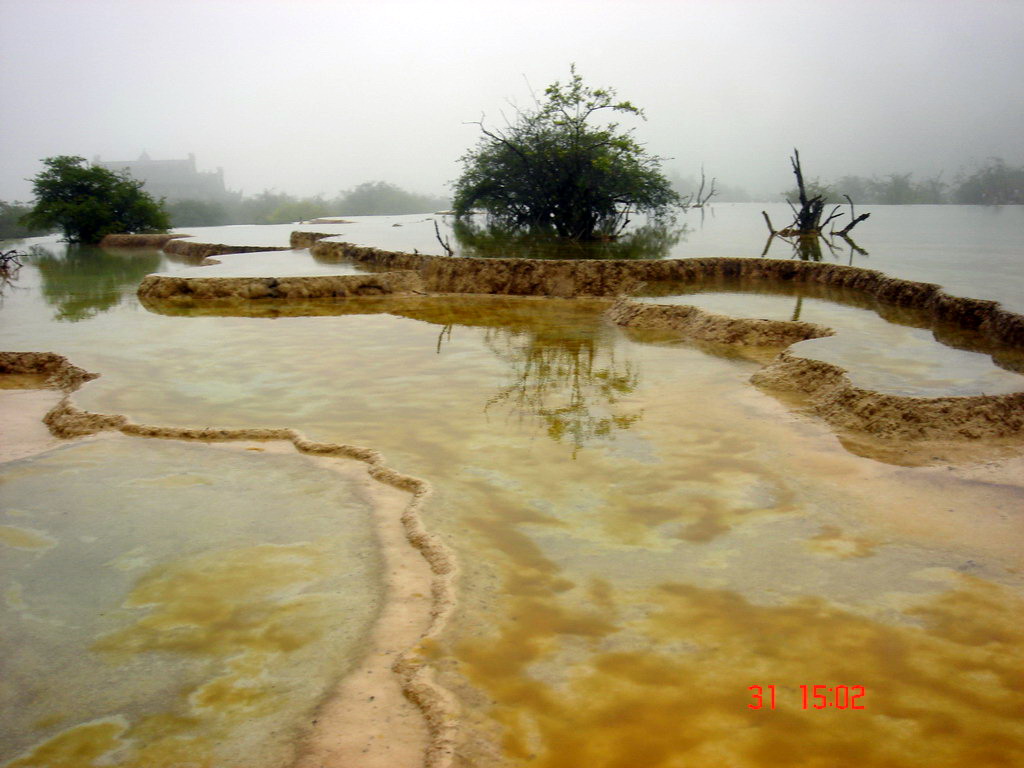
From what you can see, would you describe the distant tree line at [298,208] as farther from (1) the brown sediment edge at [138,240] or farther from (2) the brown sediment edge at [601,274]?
(2) the brown sediment edge at [601,274]

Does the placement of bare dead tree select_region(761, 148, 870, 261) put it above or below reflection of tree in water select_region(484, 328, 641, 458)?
above

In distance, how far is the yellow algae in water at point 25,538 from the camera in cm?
391

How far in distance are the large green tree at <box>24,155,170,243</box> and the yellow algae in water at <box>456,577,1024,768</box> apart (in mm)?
27051

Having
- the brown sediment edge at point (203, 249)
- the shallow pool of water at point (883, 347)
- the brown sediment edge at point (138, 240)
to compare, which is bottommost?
the shallow pool of water at point (883, 347)

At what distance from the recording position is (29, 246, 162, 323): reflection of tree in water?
11.9 metres

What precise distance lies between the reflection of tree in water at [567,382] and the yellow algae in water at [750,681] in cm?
211

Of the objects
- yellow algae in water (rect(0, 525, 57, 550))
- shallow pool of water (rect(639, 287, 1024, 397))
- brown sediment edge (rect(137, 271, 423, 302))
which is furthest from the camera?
brown sediment edge (rect(137, 271, 423, 302))

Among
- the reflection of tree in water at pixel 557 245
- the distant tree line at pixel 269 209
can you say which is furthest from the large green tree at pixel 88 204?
the reflection of tree in water at pixel 557 245

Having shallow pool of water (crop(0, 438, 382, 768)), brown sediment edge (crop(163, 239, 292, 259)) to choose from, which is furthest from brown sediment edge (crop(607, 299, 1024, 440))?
brown sediment edge (crop(163, 239, 292, 259))

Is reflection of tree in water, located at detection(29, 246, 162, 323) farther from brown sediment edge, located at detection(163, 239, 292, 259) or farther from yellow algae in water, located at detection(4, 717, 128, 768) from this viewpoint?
yellow algae in water, located at detection(4, 717, 128, 768)

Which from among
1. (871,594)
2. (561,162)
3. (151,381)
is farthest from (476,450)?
(561,162)

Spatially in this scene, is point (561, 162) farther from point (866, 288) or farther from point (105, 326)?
point (105, 326)

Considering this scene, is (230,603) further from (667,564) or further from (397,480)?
(667,564)

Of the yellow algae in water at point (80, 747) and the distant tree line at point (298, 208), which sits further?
the distant tree line at point (298, 208)
